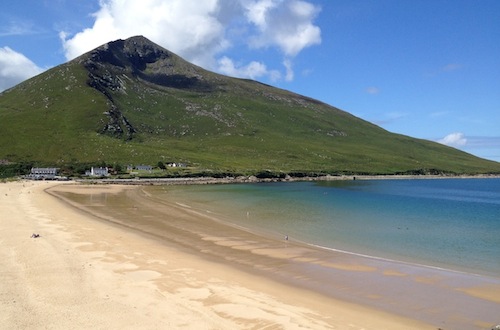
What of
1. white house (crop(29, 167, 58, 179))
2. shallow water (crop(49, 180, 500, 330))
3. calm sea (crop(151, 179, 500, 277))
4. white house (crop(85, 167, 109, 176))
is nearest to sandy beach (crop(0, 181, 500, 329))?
shallow water (crop(49, 180, 500, 330))

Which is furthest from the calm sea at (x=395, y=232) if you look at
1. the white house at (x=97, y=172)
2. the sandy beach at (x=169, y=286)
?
the white house at (x=97, y=172)

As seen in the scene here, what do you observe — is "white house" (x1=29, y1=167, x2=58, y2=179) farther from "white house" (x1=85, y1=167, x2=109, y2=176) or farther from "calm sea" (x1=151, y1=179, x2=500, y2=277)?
"calm sea" (x1=151, y1=179, x2=500, y2=277)

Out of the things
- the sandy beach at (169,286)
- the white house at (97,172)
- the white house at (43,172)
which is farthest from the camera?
the white house at (97,172)

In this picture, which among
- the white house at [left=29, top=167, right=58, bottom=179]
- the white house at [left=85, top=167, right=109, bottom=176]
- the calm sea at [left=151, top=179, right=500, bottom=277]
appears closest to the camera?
the calm sea at [left=151, top=179, right=500, bottom=277]

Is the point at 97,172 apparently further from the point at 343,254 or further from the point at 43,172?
the point at 343,254

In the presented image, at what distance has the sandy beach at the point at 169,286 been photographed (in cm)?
1566

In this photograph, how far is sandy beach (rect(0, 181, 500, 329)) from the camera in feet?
Result: 51.4

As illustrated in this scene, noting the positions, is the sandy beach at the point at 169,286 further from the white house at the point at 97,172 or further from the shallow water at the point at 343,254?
the white house at the point at 97,172

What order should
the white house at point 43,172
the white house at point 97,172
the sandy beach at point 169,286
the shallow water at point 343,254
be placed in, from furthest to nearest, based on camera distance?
the white house at point 97,172 < the white house at point 43,172 < the shallow water at point 343,254 < the sandy beach at point 169,286

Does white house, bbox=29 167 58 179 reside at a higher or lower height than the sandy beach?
higher

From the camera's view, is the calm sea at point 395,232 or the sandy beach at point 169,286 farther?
the calm sea at point 395,232

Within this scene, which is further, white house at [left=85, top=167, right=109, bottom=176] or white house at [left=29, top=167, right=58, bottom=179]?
white house at [left=85, top=167, right=109, bottom=176]

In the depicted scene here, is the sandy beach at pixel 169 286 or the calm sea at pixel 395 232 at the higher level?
the calm sea at pixel 395 232

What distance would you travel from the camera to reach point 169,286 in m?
19.9
